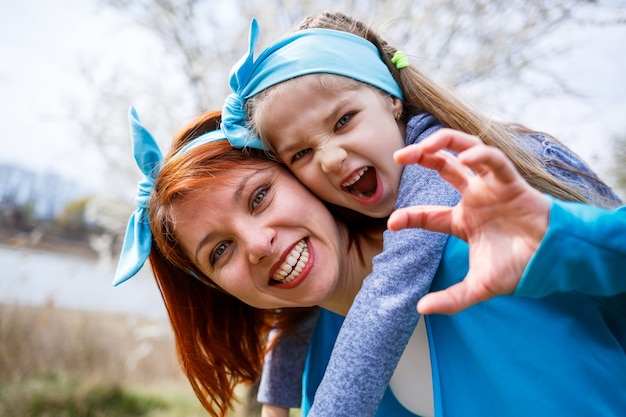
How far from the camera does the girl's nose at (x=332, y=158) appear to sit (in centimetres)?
161

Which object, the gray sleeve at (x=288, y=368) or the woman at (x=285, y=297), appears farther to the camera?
the gray sleeve at (x=288, y=368)

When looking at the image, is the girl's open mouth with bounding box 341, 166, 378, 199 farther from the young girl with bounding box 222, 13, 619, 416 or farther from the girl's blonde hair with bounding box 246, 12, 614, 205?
the girl's blonde hair with bounding box 246, 12, 614, 205

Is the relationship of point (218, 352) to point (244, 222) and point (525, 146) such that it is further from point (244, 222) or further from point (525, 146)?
point (525, 146)

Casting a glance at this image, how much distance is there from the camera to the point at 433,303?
2.84 feet

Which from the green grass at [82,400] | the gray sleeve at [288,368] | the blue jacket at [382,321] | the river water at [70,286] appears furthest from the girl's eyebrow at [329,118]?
the green grass at [82,400]

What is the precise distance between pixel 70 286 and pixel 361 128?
4337mm

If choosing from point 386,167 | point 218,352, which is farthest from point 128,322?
point 386,167

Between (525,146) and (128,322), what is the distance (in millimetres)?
4179

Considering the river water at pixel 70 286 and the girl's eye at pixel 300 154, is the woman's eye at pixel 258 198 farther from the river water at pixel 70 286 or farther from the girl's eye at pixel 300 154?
the river water at pixel 70 286

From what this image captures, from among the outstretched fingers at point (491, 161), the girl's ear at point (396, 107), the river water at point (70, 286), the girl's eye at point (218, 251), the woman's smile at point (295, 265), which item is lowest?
the river water at point (70, 286)

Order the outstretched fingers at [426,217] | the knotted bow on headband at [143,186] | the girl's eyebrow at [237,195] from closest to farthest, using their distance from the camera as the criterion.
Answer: the outstretched fingers at [426,217] → the girl's eyebrow at [237,195] → the knotted bow on headband at [143,186]

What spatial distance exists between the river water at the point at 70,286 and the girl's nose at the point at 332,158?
10.4 feet

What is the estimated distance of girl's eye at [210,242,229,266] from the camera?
165cm

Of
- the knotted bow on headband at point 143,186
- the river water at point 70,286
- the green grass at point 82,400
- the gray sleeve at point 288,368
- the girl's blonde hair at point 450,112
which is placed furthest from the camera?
the river water at point 70,286
